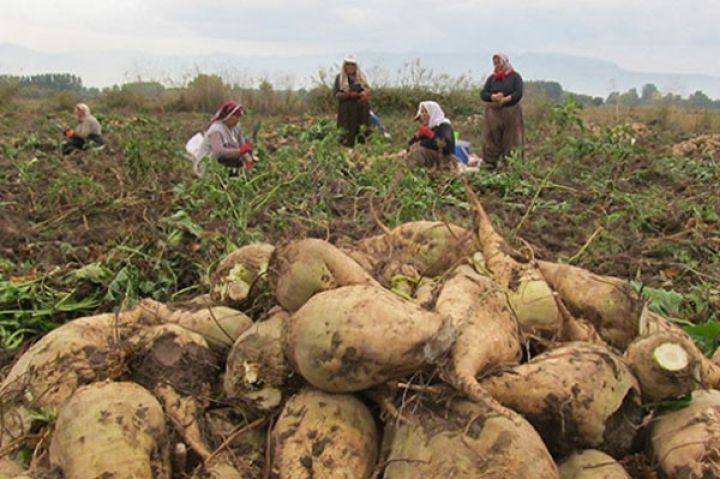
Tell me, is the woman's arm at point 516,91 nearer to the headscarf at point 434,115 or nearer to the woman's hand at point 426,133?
the headscarf at point 434,115

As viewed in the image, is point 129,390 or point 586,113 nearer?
point 129,390

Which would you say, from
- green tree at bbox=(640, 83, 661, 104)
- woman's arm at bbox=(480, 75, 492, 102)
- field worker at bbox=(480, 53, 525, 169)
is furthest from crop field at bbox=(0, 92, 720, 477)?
green tree at bbox=(640, 83, 661, 104)

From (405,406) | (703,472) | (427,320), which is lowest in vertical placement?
(703,472)

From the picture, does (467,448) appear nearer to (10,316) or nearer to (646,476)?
(646,476)

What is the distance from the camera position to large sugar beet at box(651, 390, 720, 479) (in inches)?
86.3

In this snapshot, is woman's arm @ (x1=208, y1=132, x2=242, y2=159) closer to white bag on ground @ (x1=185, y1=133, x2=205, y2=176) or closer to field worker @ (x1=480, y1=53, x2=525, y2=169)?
white bag on ground @ (x1=185, y1=133, x2=205, y2=176)

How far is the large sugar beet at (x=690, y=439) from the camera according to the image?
7.19ft

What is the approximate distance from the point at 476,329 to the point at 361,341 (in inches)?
16.7

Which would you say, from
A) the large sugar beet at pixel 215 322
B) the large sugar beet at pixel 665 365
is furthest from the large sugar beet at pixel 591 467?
the large sugar beet at pixel 215 322

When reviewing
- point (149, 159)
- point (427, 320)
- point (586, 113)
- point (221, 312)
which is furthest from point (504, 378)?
point (586, 113)

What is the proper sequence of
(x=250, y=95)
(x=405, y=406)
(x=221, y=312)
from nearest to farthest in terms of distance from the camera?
(x=405, y=406) → (x=221, y=312) → (x=250, y=95)

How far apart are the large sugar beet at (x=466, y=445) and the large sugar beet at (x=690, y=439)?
1.49 ft

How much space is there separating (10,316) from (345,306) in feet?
8.17

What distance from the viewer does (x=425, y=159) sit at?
8617mm
